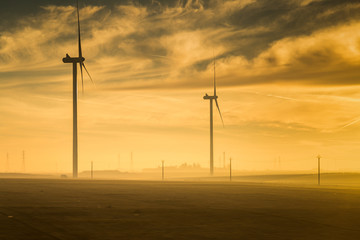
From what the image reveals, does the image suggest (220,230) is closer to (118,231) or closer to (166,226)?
(166,226)

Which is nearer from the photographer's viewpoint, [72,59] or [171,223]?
[171,223]

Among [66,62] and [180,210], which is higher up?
[66,62]

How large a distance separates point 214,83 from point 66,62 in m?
63.0

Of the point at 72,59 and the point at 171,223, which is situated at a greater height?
the point at 72,59

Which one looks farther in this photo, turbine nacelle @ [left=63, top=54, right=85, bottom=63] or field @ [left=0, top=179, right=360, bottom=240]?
turbine nacelle @ [left=63, top=54, right=85, bottom=63]

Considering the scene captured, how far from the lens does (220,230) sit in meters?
21.7

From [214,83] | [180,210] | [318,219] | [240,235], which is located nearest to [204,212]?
[180,210]

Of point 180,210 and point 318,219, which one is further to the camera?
point 180,210

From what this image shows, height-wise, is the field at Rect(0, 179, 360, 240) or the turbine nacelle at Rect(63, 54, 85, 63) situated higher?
the turbine nacelle at Rect(63, 54, 85, 63)


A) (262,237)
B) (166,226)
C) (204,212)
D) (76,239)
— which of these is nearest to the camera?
(76,239)

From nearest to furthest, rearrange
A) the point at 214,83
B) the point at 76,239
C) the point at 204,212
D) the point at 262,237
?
the point at 76,239 → the point at 262,237 → the point at 204,212 → the point at 214,83

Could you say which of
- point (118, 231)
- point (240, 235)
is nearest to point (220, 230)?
point (240, 235)

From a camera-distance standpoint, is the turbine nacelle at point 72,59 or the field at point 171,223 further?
the turbine nacelle at point 72,59

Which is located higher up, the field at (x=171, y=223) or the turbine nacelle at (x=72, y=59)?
the turbine nacelle at (x=72, y=59)
